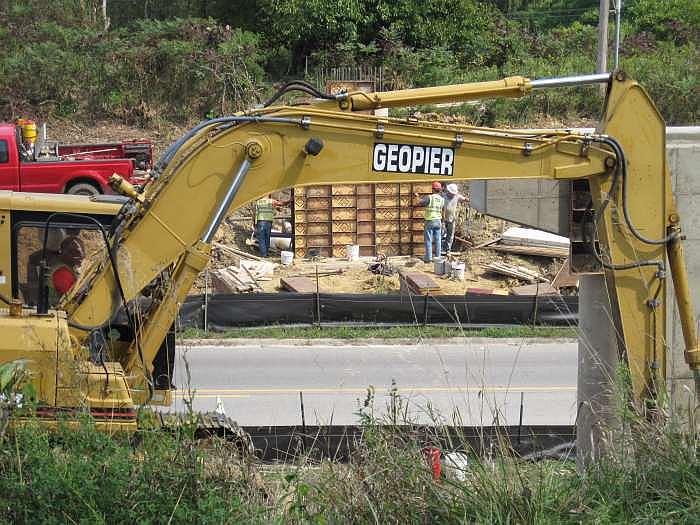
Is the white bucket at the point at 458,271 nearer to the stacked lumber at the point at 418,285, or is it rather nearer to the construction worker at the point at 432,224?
the construction worker at the point at 432,224

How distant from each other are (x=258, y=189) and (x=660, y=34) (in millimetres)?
40728

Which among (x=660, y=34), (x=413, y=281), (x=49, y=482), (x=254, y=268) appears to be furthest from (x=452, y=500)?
(x=660, y=34)

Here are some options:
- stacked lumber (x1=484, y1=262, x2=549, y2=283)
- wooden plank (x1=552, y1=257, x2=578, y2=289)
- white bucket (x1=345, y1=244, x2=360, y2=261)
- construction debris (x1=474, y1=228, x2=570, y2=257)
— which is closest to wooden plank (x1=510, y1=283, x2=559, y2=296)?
wooden plank (x1=552, y1=257, x2=578, y2=289)

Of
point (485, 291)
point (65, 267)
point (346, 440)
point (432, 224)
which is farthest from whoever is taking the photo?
point (432, 224)

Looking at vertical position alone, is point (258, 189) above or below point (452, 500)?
above

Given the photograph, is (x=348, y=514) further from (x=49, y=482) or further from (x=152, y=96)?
(x=152, y=96)

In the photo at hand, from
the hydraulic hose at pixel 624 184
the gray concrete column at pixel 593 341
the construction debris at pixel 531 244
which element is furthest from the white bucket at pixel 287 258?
the hydraulic hose at pixel 624 184

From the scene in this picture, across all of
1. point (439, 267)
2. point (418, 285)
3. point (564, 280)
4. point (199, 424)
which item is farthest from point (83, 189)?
point (199, 424)

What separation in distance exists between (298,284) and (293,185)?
39.7 feet

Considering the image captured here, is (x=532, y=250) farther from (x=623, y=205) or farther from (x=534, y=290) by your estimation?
(x=623, y=205)

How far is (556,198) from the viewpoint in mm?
10078

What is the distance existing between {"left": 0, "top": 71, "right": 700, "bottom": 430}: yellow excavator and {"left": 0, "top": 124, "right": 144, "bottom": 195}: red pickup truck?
15894 millimetres

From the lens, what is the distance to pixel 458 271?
2231cm

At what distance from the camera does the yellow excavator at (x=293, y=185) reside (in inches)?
335
